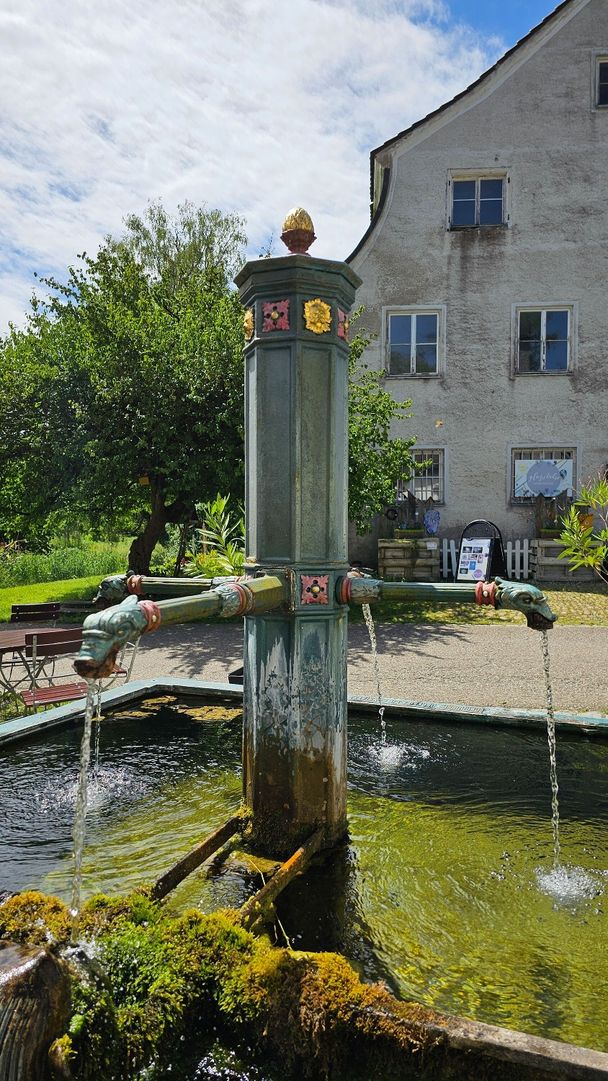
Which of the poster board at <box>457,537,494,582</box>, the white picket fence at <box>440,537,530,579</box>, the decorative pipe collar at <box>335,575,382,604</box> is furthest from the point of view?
the white picket fence at <box>440,537,530,579</box>

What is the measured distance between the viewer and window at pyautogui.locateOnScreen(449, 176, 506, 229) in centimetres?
1714

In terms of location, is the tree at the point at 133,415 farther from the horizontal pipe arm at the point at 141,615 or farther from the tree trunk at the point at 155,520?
the horizontal pipe arm at the point at 141,615

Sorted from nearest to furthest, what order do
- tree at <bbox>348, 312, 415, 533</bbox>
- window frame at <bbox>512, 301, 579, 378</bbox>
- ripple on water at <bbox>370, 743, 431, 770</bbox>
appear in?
1. ripple on water at <bbox>370, 743, 431, 770</bbox>
2. tree at <bbox>348, 312, 415, 533</bbox>
3. window frame at <bbox>512, 301, 579, 378</bbox>

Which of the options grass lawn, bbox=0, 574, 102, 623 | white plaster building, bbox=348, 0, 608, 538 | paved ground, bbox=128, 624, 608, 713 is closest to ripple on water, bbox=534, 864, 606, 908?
paved ground, bbox=128, 624, 608, 713

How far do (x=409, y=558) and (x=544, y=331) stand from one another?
614 centimetres

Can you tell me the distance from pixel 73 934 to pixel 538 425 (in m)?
16.3

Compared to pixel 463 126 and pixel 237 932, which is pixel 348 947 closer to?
pixel 237 932

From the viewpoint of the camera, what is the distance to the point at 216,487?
12.2 metres

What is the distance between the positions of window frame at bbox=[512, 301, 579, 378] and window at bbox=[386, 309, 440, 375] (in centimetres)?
175

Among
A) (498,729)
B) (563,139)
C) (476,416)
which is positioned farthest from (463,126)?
(498,729)

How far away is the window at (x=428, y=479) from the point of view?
682 inches

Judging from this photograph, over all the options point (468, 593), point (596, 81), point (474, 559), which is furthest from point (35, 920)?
point (596, 81)

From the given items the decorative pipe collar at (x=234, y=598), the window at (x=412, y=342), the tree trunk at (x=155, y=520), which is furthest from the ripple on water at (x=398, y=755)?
the window at (x=412, y=342)

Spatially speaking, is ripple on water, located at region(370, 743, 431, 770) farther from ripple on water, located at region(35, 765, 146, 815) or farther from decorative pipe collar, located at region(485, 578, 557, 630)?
decorative pipe collar, located at region(485, 578, 557, 630)
